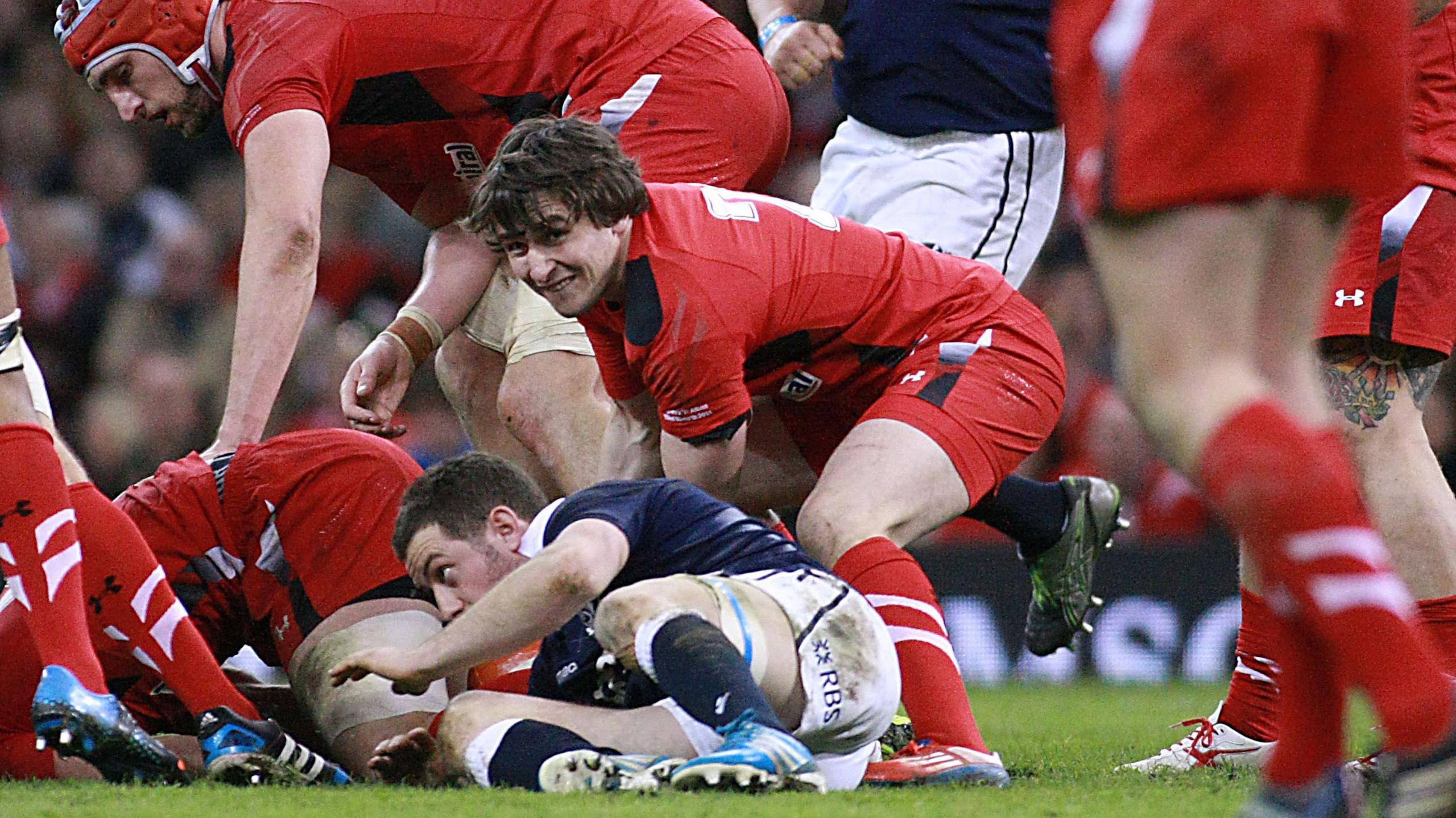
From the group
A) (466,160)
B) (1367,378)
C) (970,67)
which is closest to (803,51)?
(970,67)

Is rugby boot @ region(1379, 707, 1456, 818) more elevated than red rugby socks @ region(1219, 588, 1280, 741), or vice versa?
rugby boot @ region(1379, 707, 1456, 818)

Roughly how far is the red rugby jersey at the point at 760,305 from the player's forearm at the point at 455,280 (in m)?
0.87

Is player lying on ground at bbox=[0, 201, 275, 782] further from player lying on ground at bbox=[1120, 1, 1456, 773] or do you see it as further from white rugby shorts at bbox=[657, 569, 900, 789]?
player lying on ground at bbox=[1120, 1, 1456, 773]

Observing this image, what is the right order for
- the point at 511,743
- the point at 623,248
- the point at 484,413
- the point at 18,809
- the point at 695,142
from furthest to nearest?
the point at 484,413 → the point at 695,142 → the point at 623,248 → the point at 511,743 → the point at 18,809

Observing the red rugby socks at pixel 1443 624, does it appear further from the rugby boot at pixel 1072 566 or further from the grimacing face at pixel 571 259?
the grimacing face at pixel 571 259

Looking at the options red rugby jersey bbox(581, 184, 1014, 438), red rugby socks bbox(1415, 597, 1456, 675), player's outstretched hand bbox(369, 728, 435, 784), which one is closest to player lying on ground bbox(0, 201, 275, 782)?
player's outstretched hand bbox(369, 728, 435, 784)

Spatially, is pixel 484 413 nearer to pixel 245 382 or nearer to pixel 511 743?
pixel 245 382

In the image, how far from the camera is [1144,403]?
190 cm

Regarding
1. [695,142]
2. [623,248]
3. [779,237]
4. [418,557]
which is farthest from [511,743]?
[695,142]

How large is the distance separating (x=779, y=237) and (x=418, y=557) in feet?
3.11

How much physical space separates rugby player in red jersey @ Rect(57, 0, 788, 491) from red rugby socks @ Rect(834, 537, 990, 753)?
115 cm

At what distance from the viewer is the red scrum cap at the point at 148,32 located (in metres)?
3.73

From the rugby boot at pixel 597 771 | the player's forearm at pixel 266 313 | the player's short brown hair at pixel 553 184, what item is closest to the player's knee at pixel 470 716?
the rugby boot at pixel 597 771

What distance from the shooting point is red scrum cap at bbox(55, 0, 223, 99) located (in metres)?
3.73
